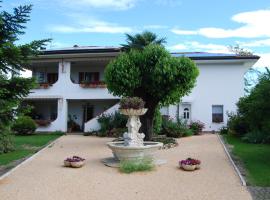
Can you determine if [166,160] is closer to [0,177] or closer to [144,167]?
[144,167]

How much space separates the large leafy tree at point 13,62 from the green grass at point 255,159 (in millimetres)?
7399

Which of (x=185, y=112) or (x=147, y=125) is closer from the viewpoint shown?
(x=147, y=125)

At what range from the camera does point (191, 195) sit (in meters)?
11.1

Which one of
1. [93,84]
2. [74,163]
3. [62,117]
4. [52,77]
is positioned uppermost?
[52,77]

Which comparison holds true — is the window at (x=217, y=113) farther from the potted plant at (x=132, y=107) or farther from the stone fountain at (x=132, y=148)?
the potted plant at (x=132, y=107)

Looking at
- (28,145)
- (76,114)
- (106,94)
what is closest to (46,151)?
(28,145)

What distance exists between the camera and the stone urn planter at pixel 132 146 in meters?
15.4

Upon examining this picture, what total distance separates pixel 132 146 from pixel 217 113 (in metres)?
17.2

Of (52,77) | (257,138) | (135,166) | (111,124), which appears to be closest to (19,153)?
(135,166)

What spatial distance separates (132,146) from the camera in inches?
619

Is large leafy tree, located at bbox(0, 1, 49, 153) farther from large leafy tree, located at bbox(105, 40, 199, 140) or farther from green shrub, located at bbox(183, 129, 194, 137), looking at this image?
green shrub, located at bbox(183, 129, 194, 137)

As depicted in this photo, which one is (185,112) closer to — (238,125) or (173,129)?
(173,129)

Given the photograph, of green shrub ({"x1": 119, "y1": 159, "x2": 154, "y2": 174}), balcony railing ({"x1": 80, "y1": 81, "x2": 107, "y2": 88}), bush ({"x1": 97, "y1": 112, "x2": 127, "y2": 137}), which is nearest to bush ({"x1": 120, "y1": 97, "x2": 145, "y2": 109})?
green shrub ({"x1": 119, "y1": 159, "x2": 154, "y2": 174})

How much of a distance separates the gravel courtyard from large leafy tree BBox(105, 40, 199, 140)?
4649 mm
